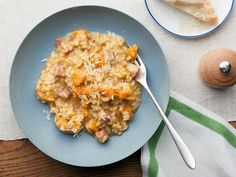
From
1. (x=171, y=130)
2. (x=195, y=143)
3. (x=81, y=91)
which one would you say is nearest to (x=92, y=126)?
(x=81, y=91)

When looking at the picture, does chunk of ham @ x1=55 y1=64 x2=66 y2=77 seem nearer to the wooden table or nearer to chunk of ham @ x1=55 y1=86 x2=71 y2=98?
chunk of ham @ x1=55 y1=86 x2=71 y2=98

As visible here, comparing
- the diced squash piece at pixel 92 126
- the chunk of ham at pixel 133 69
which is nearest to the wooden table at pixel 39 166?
the diced squash piece at pixel 92 126

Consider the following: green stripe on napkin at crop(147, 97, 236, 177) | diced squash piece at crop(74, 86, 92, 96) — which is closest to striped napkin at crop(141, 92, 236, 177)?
green stripe on napkin at crop(147, 97, 236, 177)

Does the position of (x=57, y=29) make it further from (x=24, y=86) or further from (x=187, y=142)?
(x=187, y=142)

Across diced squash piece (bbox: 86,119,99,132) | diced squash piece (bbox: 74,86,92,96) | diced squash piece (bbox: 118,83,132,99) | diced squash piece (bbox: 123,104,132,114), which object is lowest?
diced squash piece (bbox: 86,119,99,132)

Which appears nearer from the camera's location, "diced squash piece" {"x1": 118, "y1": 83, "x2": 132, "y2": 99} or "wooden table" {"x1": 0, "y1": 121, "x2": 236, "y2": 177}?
"diced squash piece" {"x1": 118, "y1": 83, "x2": 132, "y2": 99}

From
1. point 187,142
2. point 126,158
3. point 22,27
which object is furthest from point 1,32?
point 187,142
